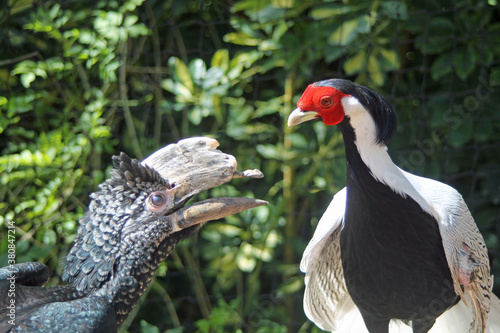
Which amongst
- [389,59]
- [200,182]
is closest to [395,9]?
[389,59]

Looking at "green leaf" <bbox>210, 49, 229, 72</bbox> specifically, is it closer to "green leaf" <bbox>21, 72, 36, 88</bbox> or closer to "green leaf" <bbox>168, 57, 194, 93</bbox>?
"green leaf" <bbox>168, 57, 194, 93</bbox>

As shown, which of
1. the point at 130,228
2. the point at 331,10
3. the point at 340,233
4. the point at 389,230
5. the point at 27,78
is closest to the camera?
the point at 130,228

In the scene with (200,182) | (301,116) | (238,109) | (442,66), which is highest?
(301,116)

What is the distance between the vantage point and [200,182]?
1.41 meters

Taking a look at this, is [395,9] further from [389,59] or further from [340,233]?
[340,233]

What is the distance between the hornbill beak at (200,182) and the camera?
140 centimetres

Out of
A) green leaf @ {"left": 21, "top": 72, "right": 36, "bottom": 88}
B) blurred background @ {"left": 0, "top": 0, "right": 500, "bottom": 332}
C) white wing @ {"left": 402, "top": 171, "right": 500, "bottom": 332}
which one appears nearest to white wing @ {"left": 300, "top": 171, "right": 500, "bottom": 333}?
white wing @ {"left": 402, "top": 171, "right": 500, "bottom": 332}

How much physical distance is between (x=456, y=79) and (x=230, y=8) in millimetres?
942

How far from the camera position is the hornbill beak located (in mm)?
1404

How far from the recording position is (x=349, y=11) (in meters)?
2.41

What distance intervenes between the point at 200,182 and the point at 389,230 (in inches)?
17.8

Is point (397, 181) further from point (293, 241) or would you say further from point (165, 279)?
point (165, 279)

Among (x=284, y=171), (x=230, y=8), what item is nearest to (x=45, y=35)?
(x=230, y=8)

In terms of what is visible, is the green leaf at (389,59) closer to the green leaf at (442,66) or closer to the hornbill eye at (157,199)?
the green leaf at (442,66)
